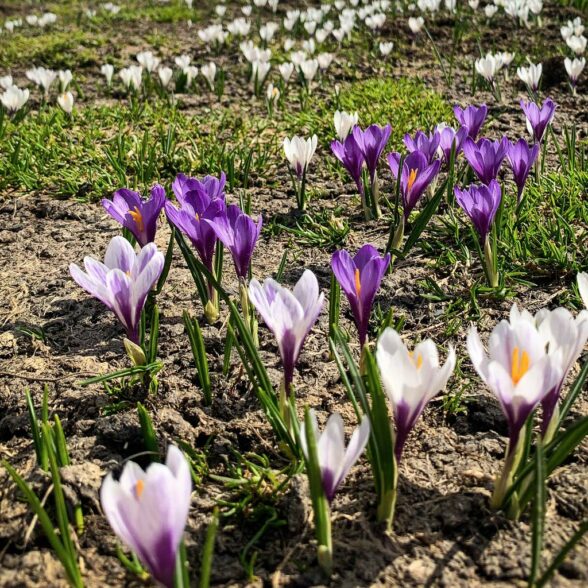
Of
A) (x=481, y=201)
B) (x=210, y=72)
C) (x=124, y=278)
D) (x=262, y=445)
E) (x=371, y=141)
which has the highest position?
(x=210, y=72)

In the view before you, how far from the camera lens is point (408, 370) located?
1186 mm

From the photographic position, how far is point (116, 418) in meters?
1.67

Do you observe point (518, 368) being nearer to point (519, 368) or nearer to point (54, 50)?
point (519, 368)

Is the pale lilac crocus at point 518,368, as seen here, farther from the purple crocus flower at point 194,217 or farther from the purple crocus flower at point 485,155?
the purple crocus flower at point 485,155

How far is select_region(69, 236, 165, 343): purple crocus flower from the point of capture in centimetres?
164

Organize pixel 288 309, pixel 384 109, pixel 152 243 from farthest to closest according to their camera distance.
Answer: pixel 384 109
pixel 152 243
pixel 288 309

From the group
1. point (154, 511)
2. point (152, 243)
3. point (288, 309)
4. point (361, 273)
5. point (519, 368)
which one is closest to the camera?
point (154, 511)

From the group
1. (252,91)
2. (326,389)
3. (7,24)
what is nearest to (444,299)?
(326,389)

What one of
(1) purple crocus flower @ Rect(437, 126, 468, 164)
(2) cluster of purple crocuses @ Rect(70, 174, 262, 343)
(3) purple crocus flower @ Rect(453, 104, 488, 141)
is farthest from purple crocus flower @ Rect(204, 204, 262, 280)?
(3) purple crocus flower @ Rect(453, 104, 488, 141)

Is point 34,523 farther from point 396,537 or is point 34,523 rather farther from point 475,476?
point 475,476

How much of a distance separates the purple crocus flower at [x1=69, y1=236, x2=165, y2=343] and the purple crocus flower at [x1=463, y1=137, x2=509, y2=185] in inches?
46.9

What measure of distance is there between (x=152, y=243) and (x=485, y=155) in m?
1.22

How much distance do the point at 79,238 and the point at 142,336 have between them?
1.10 m

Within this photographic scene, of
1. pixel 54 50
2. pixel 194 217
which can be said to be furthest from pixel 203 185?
pixel 54 50
